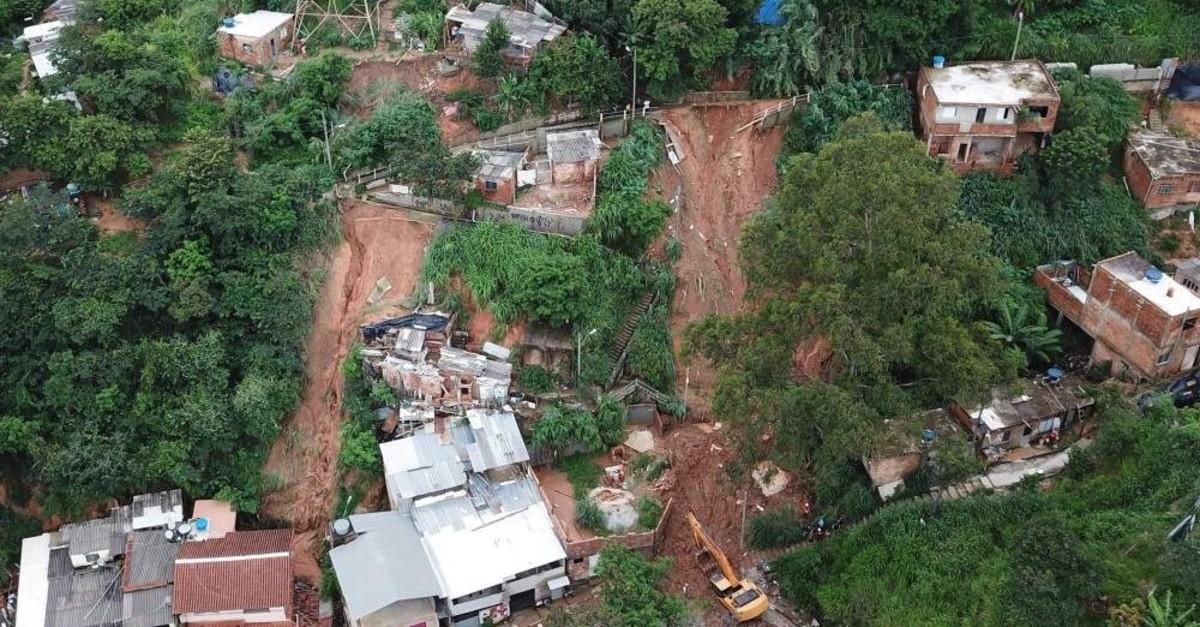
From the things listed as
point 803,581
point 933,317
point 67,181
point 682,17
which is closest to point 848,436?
point 933,317

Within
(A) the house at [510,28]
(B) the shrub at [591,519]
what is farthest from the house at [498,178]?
(B) the shrub at [591,519]

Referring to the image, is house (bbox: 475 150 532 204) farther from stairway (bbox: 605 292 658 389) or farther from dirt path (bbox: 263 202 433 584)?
stairway (bbox: 605 292 658 389)

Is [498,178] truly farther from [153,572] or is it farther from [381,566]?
[153,572]

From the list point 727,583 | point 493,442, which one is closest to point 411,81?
point 493,442

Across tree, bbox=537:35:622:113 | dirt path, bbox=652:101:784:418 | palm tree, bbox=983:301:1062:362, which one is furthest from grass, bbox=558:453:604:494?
palm tree, bbox=983:301:1062:362

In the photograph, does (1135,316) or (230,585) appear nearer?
(230,585)
